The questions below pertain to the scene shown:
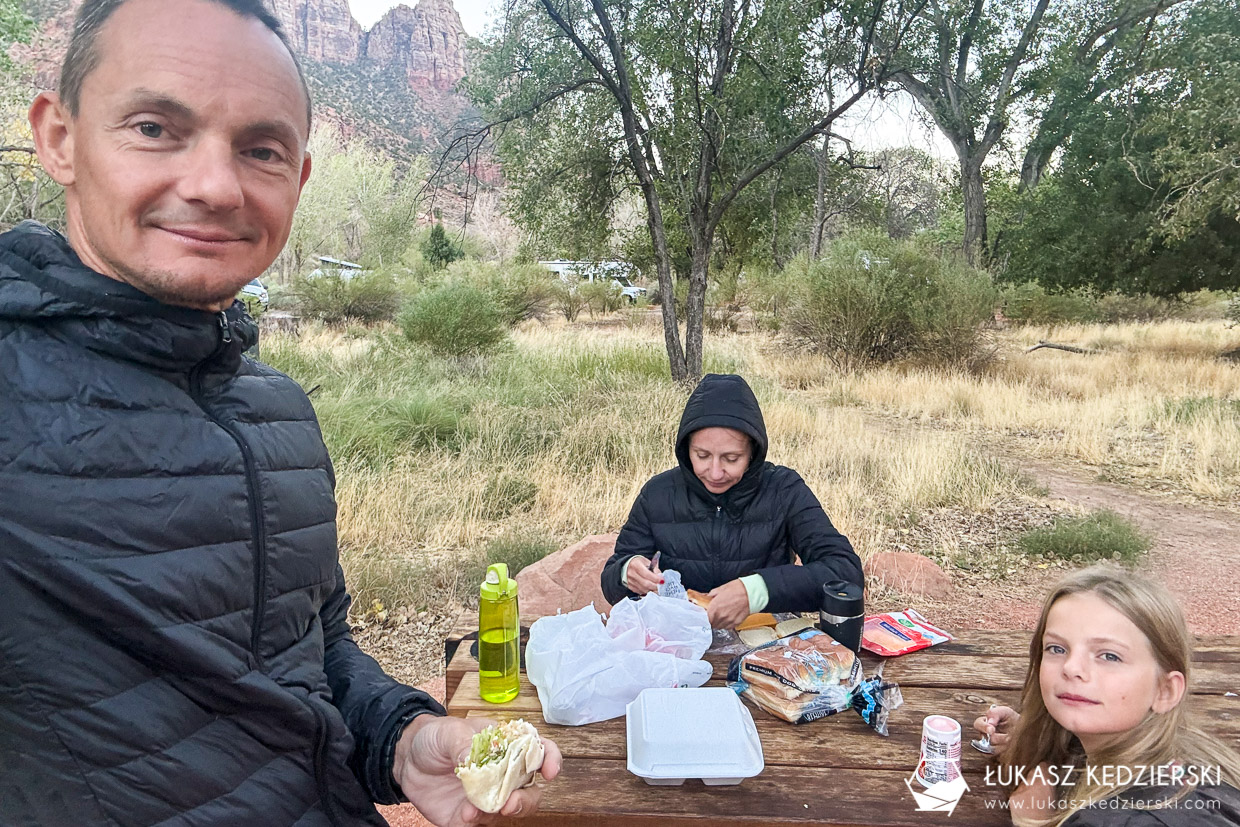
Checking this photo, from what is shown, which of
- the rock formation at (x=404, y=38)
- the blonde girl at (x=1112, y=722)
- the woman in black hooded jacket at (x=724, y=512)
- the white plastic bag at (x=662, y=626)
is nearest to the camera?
the blonde girl at (x=1112, y=722)

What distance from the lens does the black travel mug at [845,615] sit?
7.01 feet

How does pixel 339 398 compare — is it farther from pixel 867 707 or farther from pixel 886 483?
pixel 867 707

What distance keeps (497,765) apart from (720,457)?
186 cm

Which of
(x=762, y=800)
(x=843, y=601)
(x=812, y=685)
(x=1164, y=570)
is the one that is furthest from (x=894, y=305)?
(x=762, y=800)

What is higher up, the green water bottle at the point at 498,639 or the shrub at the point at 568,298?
the shrub at the point at 568,298

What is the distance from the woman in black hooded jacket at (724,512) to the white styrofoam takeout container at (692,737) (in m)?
0.96

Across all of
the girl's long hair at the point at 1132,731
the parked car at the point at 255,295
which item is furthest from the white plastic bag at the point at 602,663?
the parked car at the point at 255,295

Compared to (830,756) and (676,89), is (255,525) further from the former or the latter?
(676,89)

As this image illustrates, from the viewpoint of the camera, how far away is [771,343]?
52.9 ft

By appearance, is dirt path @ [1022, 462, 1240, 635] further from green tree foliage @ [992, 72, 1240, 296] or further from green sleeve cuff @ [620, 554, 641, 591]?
green tree foliage @ [992, 72, 1240, 296]

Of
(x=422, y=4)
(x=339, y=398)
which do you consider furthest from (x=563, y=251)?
(x=422, y=4)

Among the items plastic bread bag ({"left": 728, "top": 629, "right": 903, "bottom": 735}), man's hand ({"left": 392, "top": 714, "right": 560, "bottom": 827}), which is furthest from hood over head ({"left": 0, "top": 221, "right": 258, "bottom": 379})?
plastic bread bag ({"left": 728, "top": 629, "right": 903, "bottom": 735})

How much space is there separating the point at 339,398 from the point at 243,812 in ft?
24.7

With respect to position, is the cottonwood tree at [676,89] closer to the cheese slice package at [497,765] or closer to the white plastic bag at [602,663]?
the white plastic bag at [602,663]
